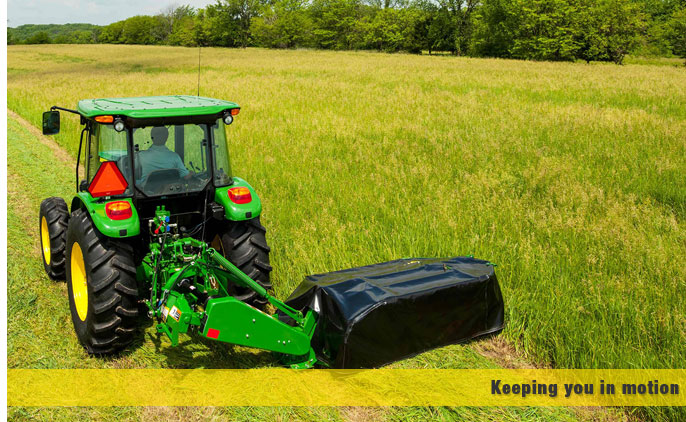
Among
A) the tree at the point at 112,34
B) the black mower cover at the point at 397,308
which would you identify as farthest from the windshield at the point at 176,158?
the tree at the point at 112,34

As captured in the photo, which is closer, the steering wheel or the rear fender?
the rear fender

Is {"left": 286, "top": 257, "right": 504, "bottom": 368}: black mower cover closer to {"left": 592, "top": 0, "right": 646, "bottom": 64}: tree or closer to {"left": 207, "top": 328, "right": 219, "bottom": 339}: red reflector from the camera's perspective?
{"left": 207, "top": 328, "right": 219, "bottom": 339}: red reflector

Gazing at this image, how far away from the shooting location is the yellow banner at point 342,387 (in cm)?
335

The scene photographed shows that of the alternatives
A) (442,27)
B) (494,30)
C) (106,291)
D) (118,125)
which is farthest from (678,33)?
(106,291)

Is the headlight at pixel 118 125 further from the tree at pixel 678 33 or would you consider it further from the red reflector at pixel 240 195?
the tree at pixel 678 33

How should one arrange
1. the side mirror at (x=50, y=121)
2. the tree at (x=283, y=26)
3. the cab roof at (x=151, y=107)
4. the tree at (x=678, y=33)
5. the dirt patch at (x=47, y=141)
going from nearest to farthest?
the cab roof at (x=151, y=107), the side mirror at (x=50, y=121), the dirt patch at (x=47, y=141), the tree at (x=678, y=33), the tree at (x=283, y=26)

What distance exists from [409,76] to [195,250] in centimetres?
2131

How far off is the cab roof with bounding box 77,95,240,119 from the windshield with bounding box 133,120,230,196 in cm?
20

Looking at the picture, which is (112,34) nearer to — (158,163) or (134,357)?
(158,163)

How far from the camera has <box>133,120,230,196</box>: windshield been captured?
409 centimetres

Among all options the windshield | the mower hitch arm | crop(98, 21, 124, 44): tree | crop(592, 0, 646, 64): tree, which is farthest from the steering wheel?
crop(98, 21, 124, 44): tree

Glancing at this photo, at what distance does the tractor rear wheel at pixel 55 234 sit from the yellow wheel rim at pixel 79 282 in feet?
2.92

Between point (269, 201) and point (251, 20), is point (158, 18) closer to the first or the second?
point (251, 20)

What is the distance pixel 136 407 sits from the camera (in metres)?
3.32
